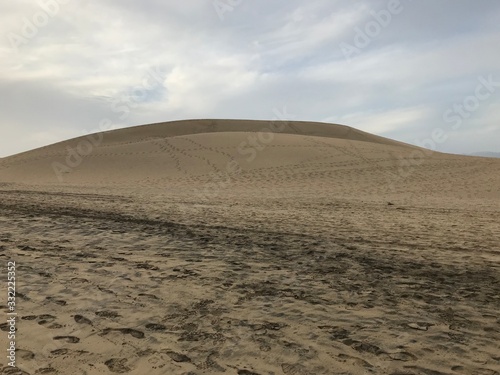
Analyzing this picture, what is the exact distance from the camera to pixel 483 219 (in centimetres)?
1093

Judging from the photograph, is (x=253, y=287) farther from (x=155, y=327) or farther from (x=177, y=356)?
(x=177, y=356)

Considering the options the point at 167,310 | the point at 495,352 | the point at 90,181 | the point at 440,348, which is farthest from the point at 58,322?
the point at 90,181

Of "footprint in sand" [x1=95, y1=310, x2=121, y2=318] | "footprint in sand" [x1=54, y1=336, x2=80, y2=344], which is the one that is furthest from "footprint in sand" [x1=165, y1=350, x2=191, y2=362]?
"footprint in sand" [x1=95, y1=310, x2=121, y2=318]

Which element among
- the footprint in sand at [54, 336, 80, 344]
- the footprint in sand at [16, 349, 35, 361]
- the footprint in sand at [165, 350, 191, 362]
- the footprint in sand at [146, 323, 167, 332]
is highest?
the footprint in sand at [54, 336, 80, 344]

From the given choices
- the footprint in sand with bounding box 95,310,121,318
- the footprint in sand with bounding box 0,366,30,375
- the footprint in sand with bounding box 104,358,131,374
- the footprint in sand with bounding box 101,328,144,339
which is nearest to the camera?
the footprint in sand with bounding box 0,366,30,375

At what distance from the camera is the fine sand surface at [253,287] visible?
132 inches

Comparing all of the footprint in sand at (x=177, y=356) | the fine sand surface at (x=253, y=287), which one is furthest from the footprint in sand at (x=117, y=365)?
the footprint in sand at (x=177, y=356)

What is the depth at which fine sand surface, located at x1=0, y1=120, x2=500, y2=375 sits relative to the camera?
335 cm

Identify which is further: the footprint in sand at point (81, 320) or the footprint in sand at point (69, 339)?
the footprint in sand at point (81, 320)

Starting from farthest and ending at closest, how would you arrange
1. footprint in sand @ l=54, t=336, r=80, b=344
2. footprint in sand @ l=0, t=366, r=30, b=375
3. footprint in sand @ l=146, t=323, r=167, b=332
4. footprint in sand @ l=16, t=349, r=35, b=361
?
footprint in sand @ l=146, t=323, r=167, b=332
footprint in sand @ l=54, t=336, r=80, b=344
footprint in sand @ l=16, t=349, r=35, b=361
footprint in sand @ l=0, t=366, r=30, b=375

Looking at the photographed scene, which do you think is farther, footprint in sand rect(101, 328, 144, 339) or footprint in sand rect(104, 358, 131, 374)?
footprint in sand rect(101, 328, 144, 339)

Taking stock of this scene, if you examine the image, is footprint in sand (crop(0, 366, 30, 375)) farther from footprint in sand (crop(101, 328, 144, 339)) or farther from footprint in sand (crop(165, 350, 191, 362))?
footprint in sand (crop(165, 350, 191, 362))

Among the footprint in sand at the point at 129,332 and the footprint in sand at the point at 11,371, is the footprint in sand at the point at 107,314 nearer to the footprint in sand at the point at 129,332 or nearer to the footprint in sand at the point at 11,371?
the footprint in sand at the point at 129,332

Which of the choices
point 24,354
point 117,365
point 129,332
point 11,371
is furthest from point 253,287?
point 11,371
